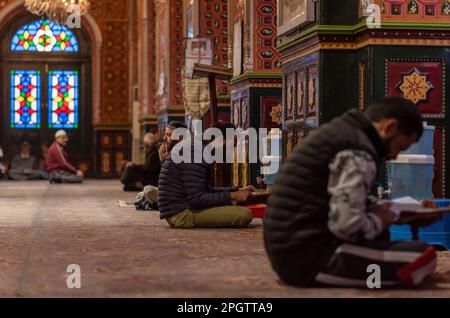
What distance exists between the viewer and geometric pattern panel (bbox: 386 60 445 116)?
8273 mm

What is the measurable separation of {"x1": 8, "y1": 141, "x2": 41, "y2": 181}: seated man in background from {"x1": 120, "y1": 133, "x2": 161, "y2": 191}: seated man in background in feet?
21.6

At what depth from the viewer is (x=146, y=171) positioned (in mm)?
15359

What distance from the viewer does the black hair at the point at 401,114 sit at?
460cm

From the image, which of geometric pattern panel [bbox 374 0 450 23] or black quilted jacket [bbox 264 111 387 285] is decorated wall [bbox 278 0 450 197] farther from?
black quilted jacket [bbox 264 111 387 285]

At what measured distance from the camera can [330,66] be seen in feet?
28.3

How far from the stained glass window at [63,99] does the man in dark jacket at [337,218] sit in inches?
826

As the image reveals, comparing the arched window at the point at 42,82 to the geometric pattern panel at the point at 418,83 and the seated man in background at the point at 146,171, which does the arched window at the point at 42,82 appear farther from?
the geometric pattern panel at the point at 418,83

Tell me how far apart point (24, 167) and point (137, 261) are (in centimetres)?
1838

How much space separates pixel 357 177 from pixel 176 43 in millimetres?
14919

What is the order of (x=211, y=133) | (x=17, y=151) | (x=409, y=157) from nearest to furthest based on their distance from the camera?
(x=409, y=157), (x=211, y=133), (x=17, y=151)

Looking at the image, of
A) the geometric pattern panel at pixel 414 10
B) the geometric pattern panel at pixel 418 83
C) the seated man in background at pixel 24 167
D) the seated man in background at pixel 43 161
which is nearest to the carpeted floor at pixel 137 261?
the geometric pattern panel at pixel 418 83
